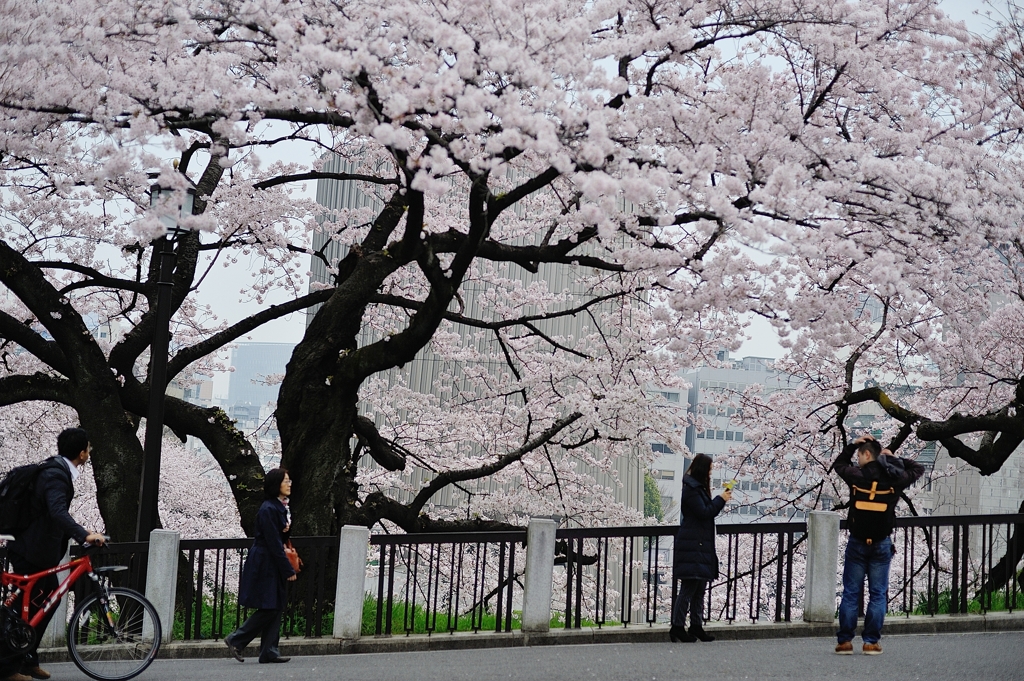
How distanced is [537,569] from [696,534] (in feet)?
5.09

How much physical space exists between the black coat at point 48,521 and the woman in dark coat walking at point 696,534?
4820 millimetres

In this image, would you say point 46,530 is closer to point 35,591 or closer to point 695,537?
point 35,591

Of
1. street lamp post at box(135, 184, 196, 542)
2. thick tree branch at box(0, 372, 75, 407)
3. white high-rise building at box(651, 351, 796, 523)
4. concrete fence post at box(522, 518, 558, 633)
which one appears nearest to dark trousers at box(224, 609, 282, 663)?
street lamp post at box(135, 184, 196, 542)

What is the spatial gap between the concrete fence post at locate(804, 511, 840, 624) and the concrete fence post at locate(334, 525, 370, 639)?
14.3ft

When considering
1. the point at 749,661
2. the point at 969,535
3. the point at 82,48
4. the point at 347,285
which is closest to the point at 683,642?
the point at 749,661

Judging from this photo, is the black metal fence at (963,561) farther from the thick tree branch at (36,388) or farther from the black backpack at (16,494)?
the thick tree branch at (36,388)

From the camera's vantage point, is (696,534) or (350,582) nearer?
(696,534)

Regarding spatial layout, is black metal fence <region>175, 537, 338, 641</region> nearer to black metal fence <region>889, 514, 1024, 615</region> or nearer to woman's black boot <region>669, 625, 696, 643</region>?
woman's black boot <region>669, 625, 696, 643</region>

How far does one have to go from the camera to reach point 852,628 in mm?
8055

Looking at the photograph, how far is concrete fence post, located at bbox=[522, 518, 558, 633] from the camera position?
902cm

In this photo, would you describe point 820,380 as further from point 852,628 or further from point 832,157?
point 852,628

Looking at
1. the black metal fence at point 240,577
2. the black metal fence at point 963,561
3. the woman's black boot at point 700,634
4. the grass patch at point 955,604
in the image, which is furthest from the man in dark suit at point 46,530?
the grass patch at point 955,604

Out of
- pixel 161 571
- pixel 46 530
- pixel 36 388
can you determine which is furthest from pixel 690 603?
pixel 36 388

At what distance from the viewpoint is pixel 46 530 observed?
22.1ft
